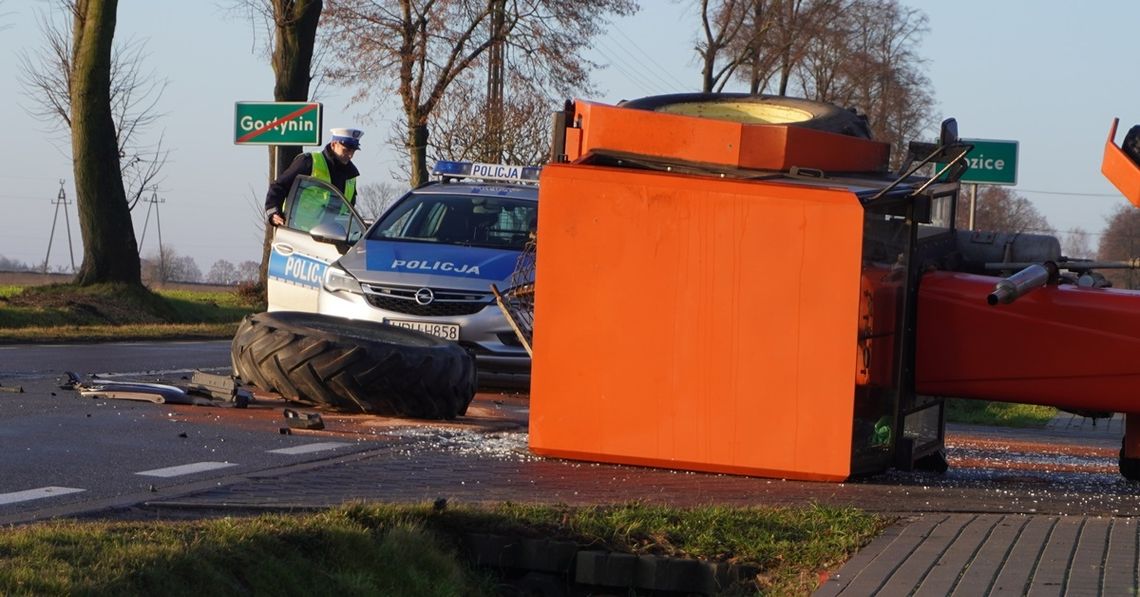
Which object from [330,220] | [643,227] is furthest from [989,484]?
[330,220]

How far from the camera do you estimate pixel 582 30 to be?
37812 millimetres

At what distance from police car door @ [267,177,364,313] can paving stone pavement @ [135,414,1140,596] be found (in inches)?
170

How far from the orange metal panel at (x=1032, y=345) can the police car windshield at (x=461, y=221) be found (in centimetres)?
602

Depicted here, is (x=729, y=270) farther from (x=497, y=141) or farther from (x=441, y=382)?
(x=497, y=141)

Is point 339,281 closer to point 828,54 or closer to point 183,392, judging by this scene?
point 183,392

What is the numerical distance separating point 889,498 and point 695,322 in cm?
129

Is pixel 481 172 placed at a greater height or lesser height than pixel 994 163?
lesser

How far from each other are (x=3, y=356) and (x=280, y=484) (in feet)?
28.6

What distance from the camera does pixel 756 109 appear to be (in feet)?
29.7

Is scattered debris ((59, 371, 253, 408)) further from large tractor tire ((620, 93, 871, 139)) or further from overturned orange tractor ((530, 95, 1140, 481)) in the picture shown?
large tractor tire ((620, 93, 871, 139))

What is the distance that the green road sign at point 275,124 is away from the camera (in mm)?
21562

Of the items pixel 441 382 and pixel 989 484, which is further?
pixel 441 382

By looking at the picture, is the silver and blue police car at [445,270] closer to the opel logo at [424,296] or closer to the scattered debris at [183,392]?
the opel logo at [424,296]

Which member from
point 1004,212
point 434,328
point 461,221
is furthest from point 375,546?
point 1004,212
